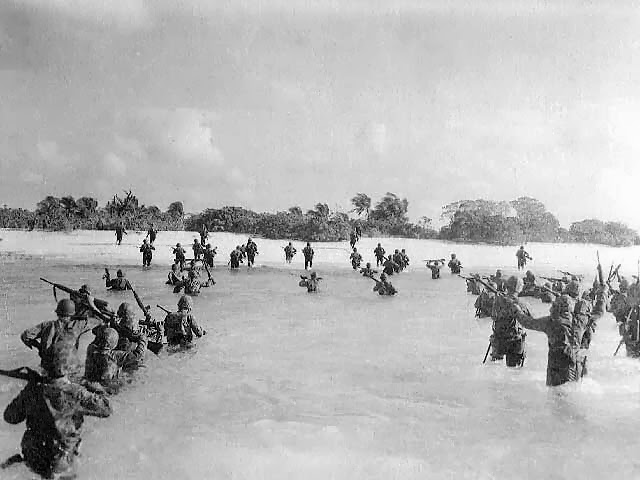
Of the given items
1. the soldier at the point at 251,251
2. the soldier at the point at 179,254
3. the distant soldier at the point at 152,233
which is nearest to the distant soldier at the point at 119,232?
the distant soldier at the point at 152,233

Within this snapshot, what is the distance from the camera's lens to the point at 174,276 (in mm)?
6715

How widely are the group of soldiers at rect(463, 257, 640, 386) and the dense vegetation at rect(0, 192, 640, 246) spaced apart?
70 centimetres

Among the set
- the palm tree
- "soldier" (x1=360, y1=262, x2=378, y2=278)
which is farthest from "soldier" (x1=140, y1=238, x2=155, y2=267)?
"soldier" (x1=360, y1=262, x2=378, y2=278)

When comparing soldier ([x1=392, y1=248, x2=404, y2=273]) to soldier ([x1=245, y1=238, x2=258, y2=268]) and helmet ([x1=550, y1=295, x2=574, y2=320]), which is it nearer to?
soldier ([x1=245, y1=238, x2=258, y2=268])

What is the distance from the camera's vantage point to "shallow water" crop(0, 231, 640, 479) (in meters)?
3.23

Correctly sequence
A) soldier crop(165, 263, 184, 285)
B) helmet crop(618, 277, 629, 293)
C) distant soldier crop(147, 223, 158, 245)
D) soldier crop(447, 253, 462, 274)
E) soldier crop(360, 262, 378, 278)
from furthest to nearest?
1. soldier crop(360, 262, 378, 278)
2. soldier crop(447, 253, 462, 274)
3. soldier crop(165, 263, 184, 285)
4. helmet crop(618, 277, 629, 293)
5. distant soldier crop(147, 223, 158, 245)

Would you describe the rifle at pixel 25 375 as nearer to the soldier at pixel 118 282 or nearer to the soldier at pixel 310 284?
the soldier at pixel 118 282

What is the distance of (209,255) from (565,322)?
502cm

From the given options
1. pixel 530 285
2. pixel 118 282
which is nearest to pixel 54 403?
pixel 118 282

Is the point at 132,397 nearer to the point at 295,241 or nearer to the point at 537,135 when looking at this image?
the point at 537,135

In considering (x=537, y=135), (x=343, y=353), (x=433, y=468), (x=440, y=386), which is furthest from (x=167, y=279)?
(x=537, y=135)

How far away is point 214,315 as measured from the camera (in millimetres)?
6551

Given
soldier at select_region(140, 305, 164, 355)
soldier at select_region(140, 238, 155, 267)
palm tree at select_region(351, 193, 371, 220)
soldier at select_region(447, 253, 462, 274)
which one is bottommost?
soldier at select_region(140, 305, 164, 355)

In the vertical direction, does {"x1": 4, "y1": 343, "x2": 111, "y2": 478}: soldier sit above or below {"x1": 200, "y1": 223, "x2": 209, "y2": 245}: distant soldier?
below
